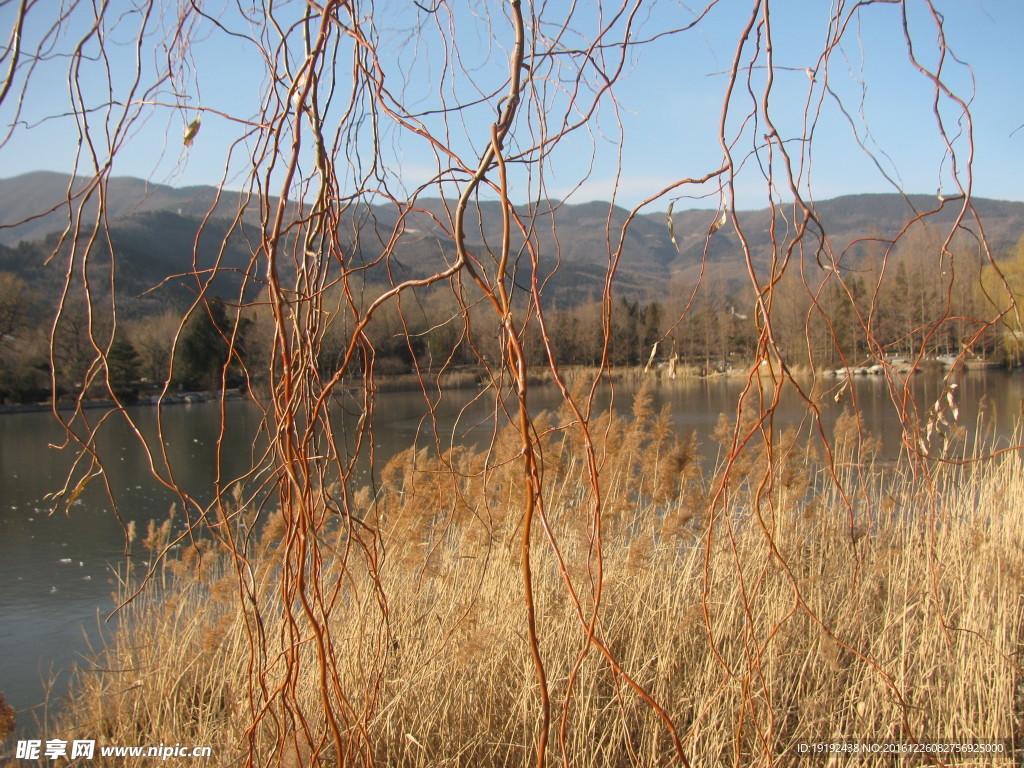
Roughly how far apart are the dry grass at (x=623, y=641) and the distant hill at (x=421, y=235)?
43cm

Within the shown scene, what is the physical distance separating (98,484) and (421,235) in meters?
9.25

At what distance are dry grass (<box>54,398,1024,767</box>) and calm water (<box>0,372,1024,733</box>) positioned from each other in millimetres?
422

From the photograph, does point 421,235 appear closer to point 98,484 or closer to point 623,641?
point 623,641

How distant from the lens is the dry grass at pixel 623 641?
1738 millimetres

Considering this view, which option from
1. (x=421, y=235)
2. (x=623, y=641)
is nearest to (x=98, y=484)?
(x=623, y=641)

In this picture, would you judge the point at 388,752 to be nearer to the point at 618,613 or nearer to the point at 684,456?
the point at 618,613

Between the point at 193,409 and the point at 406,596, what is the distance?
20486mm

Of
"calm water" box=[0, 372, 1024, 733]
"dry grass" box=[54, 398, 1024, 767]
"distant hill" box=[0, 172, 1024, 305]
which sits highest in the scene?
Result: "distant hill" box=[0, 172, 1024, 305]

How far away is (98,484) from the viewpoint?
8.97 meters

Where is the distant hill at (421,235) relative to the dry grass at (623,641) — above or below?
above

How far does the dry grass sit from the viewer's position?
5.70 feet

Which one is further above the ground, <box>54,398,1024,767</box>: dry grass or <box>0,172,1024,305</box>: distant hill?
<box>0,172,1024,305</box>: distant hill

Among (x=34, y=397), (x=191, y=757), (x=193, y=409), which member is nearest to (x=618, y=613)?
(x=191, y=757)

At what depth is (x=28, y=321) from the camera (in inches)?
921
